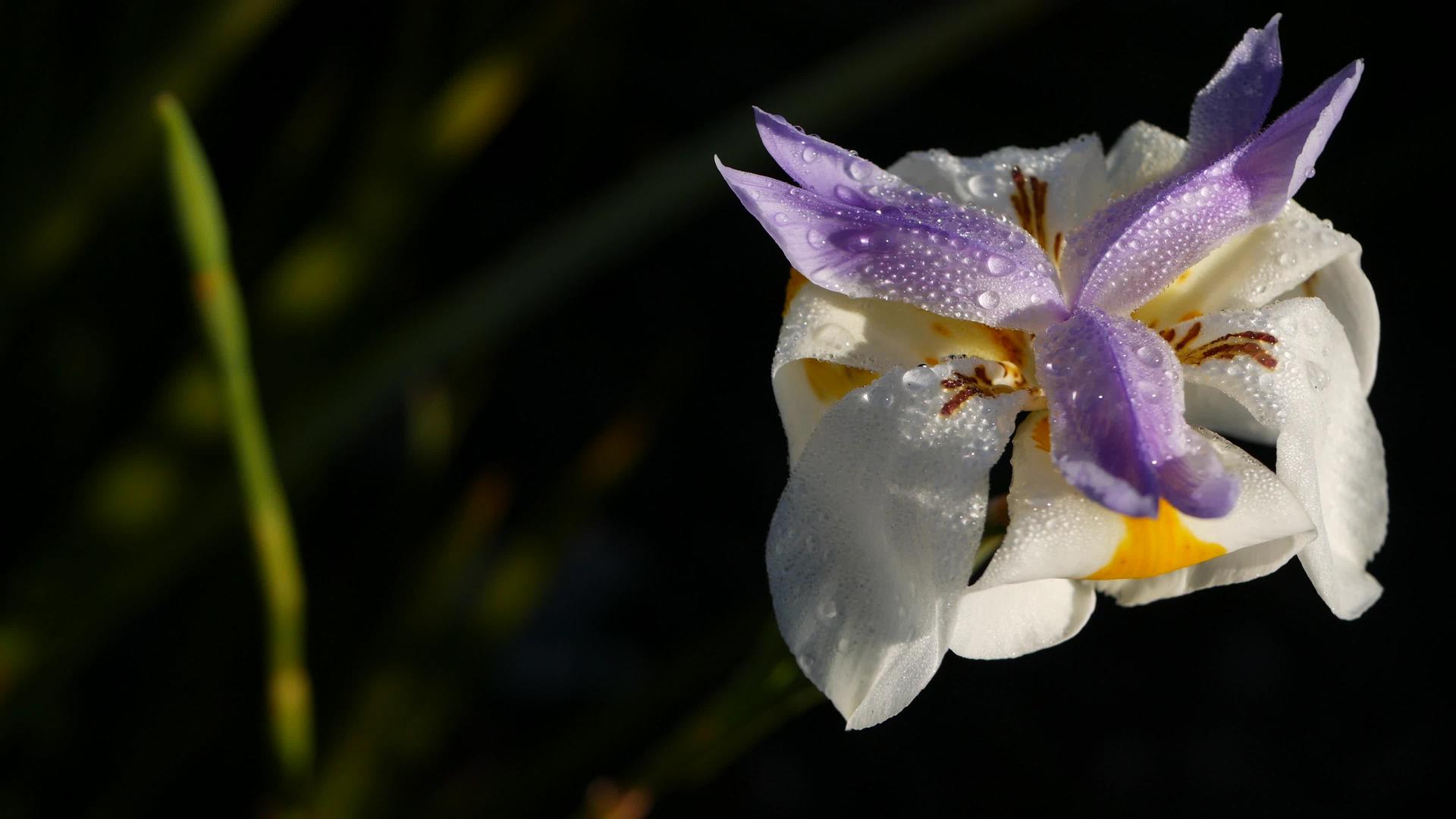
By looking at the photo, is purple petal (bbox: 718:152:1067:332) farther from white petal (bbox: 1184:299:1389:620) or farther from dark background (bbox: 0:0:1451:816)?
dark background (bbox: 0:0:1451:816)

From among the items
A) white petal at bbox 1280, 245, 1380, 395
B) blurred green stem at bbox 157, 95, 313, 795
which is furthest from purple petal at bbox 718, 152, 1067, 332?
blurred green stem at bbox 157, 95, 313, 795

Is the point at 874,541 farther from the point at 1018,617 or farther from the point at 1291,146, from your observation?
the point at 1291,146

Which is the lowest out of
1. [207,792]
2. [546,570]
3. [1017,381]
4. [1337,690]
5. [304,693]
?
[1337,690]

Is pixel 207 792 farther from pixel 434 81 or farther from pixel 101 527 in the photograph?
pixel 434 81

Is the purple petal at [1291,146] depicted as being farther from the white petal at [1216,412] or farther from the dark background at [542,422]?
the dark background at [542,422]

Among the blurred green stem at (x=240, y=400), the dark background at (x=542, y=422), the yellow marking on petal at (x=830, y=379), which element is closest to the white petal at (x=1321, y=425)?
the yellow marking on petal at (x=830, y=379)

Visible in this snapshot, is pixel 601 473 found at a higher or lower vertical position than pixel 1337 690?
higher

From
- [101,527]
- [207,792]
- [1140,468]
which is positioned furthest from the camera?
[207,792]

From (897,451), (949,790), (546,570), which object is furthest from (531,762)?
(897,451)
